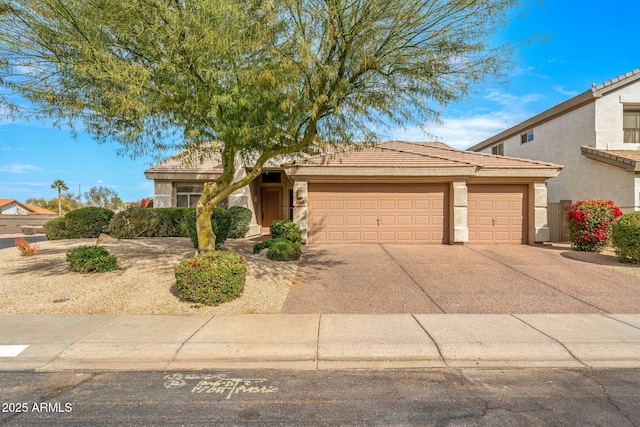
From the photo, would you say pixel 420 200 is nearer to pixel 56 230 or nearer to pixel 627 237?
pixel 627 237

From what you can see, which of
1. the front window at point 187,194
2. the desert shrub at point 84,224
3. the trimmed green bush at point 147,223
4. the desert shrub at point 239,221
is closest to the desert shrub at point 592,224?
the desert shrub at point 239,221

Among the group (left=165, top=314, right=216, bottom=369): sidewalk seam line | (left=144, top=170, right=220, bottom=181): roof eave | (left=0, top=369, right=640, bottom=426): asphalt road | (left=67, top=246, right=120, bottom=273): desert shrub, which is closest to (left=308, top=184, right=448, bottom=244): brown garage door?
(left=144, top=170, right=220, bottom=181): roof eave

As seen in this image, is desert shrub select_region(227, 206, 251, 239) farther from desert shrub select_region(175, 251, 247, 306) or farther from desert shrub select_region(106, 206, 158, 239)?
desert shrub select_region(175, 251, 247, 306)

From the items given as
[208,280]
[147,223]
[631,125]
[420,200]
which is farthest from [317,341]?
[631,125]

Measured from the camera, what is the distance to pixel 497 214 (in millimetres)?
14156

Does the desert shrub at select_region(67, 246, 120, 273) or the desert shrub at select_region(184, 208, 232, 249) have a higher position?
the desert shrub at select_region(184, 208, 232, 249)

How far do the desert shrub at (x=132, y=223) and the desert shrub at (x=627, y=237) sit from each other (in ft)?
56.2

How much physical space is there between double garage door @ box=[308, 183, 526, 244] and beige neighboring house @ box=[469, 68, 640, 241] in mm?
3188

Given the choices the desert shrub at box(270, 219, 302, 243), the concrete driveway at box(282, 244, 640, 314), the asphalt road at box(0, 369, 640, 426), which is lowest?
the asphalt road at box(0, 369, 640, 426)

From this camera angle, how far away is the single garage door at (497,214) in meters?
14.1

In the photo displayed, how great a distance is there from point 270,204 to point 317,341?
49.9ft

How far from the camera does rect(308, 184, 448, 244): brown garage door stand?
45.6 ft

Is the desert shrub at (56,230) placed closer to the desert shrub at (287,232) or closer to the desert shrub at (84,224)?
the desert shrub at (84,224)

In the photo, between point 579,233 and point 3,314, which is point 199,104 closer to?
point 3,314
